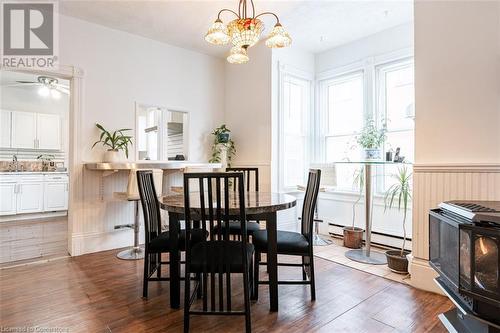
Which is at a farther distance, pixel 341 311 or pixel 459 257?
pixel 341 311

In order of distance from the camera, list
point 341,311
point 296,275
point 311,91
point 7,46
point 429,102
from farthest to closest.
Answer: point 311,91, point 7,46, point 296,275, point 429,102, point 341,311

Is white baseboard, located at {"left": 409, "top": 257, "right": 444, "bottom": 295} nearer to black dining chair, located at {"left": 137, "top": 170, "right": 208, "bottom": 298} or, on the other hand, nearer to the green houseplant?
black dining chair, located at {"left": 137, "top": 170, "right": 208, "bottom": 298}

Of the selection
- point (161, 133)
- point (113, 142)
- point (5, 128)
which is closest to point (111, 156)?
point (113, 142)

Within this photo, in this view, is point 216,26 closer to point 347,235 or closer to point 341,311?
point 341,311

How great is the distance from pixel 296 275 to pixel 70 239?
2.78m

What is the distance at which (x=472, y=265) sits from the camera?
1402 mm

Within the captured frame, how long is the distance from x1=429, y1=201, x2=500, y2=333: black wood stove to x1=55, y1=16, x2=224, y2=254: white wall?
361 centimetres

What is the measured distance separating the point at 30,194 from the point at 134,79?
3838mm

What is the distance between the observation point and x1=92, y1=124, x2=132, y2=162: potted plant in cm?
347

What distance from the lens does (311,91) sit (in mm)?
4637

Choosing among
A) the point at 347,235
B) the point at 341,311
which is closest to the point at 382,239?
the point at 347,235

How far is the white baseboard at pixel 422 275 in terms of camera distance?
7.66 ft

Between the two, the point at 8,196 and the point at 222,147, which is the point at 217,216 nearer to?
the point at 222,147

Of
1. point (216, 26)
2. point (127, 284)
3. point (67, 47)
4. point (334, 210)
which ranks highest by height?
point (67, 47)
